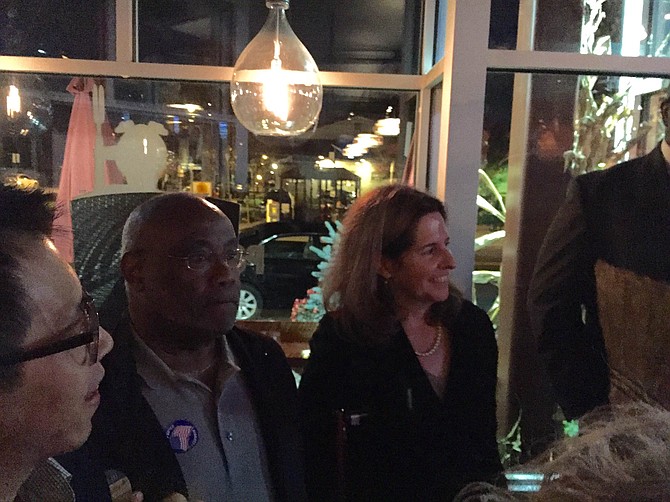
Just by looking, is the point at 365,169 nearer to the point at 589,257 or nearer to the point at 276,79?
the point at 276,79

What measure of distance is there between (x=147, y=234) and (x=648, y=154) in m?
1.45

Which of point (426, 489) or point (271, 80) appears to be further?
point (271, 80)

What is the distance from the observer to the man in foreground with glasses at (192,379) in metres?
1.18

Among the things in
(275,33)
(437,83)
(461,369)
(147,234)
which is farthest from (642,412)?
(275,33)

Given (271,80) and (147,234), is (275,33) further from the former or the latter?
(147,234)

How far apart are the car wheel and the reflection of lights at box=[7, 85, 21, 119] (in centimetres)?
135

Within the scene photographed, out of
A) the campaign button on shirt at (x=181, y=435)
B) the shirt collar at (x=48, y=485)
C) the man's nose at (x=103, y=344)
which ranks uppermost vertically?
the man's nose at (x=103, y=344)

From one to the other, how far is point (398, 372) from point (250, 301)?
1.92 meters

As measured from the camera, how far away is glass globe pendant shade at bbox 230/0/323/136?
227cm

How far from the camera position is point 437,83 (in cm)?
229

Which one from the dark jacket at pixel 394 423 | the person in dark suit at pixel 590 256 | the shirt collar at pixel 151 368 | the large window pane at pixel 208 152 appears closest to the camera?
the shirt collar at pixel 151 368

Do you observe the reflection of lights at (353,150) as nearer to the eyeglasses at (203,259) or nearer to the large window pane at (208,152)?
the large window pane at (208,152)

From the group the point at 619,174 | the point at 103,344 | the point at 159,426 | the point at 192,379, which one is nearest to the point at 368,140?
the point at 619,174

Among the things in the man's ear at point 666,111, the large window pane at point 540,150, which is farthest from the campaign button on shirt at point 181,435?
the man's ear at point 666,111
